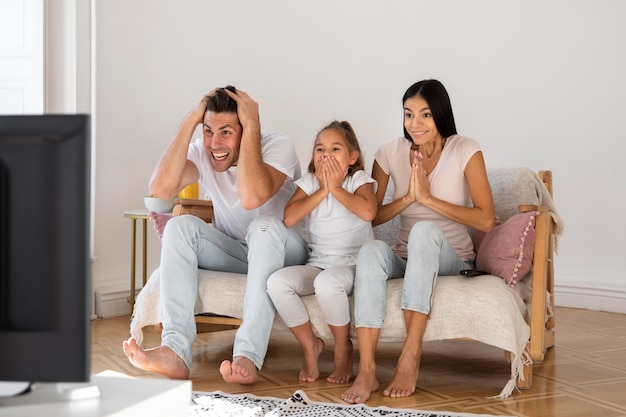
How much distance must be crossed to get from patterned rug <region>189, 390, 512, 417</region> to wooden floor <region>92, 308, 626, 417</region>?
3.9 inches

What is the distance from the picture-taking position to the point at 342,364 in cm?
264

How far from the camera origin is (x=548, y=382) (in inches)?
106

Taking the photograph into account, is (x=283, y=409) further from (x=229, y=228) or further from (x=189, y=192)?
(x=189, y=192)

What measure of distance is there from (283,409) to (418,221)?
2.93 feet

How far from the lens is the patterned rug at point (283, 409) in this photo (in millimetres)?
2223

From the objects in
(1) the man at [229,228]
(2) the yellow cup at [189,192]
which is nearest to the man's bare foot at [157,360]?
(1) the man at [229,228]

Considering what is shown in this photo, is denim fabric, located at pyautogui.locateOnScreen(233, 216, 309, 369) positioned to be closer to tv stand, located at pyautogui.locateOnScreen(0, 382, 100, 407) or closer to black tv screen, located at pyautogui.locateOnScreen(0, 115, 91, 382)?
tv stand, located at pyautogui.locateOnScreen(0, 382, 100, 407)

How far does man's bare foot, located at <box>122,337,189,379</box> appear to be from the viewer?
247 cm

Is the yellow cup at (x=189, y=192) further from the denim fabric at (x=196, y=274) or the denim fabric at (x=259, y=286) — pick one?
the denim fabric at (x=259, y=286)

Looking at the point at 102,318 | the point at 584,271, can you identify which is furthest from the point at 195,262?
the point at 584,271

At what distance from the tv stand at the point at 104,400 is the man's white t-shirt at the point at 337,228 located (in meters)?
1.61

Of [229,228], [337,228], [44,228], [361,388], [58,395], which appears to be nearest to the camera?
[44,228]

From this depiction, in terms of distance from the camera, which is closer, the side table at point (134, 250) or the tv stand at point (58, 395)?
the tv stand at point (58, 395)

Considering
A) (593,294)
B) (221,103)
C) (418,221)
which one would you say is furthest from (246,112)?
(593,294)
